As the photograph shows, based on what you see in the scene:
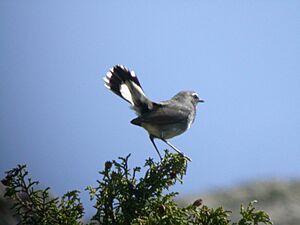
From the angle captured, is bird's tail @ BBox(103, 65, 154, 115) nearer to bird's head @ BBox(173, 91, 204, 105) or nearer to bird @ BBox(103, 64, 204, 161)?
bird @ BBox(103, 64, 204, 161)

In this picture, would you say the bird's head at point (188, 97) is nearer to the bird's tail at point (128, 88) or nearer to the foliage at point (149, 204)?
the bird's tail at point (128, 88)

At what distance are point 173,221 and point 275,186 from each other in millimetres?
12547

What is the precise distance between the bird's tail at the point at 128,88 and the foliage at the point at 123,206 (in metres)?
3.46

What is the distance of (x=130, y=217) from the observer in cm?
586

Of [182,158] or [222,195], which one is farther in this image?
→ [222,195]

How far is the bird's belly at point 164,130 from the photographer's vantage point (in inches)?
380

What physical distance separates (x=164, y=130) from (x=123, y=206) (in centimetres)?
395

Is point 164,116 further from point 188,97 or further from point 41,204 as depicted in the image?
point 41,204

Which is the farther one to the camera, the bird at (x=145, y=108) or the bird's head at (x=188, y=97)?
the bird's head at (x=188, y=97)

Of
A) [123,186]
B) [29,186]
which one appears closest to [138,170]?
[123,186]

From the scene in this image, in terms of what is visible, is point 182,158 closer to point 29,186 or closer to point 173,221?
point 173,221

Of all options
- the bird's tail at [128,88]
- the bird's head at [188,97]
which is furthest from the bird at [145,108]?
the bird's head at [188,97]

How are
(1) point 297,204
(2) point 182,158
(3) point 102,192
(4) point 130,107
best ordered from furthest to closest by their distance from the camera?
1. (1) point 297,204
2. (4) point 130,107
3. (2) point 182,158
4. (3) point 102,192

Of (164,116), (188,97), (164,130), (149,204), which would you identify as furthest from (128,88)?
(149,204)
